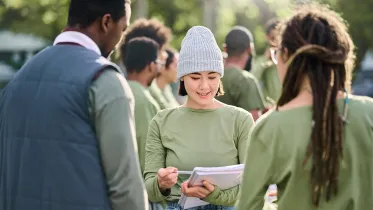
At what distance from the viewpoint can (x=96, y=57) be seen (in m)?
4.46

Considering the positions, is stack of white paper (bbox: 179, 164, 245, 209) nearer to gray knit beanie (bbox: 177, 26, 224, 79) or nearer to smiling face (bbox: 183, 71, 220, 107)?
smiling face (bbox: 183, 71, 220, 107)

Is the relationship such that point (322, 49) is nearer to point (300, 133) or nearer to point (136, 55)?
point (300, 133)

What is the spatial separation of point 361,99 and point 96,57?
117 cm

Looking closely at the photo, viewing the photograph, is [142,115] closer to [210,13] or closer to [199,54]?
[199,54]

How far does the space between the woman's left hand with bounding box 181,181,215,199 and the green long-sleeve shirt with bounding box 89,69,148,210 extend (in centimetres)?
123

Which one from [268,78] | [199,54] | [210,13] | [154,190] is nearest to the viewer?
[154,190]

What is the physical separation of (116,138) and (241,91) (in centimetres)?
512

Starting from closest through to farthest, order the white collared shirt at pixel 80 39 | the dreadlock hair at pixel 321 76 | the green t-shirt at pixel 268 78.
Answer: the dreadlock hair at pixel 321 76, the white collared shirt at pixel 80 39, the green t-shirt at pixel 268 78

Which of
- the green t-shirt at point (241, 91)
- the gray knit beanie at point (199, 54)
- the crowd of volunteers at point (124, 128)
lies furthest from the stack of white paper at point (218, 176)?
the green t-shirt at point (241, 91)

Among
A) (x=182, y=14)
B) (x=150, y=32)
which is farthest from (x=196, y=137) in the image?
(x=182, y=14)

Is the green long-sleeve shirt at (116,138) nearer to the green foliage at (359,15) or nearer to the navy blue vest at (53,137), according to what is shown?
the navy blue vest at (53,137)

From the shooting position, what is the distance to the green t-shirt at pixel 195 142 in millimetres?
5797

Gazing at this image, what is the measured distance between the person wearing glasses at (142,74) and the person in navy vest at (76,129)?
3.26 m

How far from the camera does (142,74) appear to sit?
846cm
